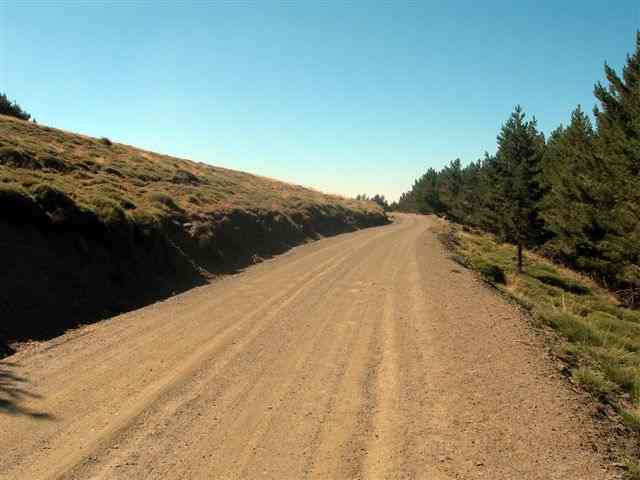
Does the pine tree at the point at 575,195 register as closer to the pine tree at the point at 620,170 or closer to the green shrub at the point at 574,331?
the pine tree at the point at 620,170

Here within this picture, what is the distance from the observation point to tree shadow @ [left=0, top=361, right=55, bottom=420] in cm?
622

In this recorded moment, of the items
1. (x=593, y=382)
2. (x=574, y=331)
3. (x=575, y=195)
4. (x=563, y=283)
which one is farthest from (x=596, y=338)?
(x=575, y=195)

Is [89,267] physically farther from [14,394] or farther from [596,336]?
[596,336]

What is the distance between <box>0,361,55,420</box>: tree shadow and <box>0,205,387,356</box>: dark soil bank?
3.96ft

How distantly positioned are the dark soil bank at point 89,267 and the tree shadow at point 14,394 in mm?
1207

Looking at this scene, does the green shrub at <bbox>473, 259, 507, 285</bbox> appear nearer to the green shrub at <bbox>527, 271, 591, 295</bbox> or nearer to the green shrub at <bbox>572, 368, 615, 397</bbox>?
the green shrub at <bbox>527, 271, 591, 295</bbox>

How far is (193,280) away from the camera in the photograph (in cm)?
1741

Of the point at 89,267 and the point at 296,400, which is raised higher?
the point at 89,267

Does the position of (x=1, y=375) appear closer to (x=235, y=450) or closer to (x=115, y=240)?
(x=235, y=450)

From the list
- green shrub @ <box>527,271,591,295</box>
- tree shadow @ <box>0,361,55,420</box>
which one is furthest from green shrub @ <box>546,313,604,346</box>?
green shrub @ <box>527,271,591,295</box>

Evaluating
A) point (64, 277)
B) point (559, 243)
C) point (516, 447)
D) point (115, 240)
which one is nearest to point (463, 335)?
point (516, 447)

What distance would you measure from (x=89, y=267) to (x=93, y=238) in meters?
1.67

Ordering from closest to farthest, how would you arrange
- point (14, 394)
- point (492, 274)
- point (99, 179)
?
point (14, 394) < point (99, 179) < point (492, 274)

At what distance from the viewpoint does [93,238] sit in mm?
14875
